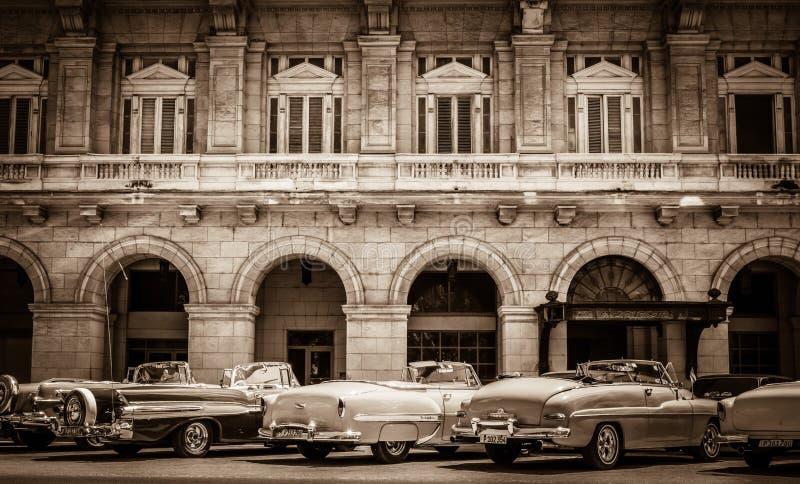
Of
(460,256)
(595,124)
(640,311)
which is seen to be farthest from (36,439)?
(595,124)

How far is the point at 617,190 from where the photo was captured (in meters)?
23.6

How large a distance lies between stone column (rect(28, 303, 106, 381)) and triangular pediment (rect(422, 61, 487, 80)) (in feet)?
32.5

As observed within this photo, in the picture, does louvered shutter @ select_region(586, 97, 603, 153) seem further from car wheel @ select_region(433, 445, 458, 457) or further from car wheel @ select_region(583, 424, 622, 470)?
car wheel @ select_region(583, 424, 622, 470)

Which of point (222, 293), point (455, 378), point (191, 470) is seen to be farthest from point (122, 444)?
point (222, 293)

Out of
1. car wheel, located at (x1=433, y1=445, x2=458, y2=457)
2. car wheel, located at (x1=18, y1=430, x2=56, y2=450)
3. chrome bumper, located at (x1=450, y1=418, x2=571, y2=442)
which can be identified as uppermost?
chrome bumper, located at (x1=450, y1=418, x2=571, y2=442)

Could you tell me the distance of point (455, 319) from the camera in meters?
26.5

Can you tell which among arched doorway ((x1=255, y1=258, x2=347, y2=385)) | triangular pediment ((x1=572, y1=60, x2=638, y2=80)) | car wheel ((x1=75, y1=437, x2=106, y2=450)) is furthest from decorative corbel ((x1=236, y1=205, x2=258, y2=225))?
triangular pediment ((x1=572, y1=60, x2=638, y2=80))

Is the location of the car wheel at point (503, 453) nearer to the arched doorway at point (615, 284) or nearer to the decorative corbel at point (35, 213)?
the arched doorway at point (615, 284)

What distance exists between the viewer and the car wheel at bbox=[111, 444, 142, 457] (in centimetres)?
1609

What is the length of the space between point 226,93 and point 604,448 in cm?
1448

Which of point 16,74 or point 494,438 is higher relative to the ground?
point 16,74

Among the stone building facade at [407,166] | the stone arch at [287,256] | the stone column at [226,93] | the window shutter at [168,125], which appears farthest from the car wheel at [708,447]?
the window shutter at [168,125]

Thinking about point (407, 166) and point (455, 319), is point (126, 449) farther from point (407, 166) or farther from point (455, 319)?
point (455, 319)

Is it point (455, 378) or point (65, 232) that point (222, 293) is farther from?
point (455, 378)
